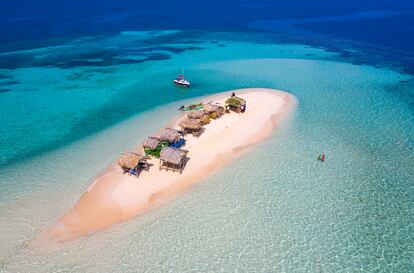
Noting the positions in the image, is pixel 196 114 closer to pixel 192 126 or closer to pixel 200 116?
pixel 200 116

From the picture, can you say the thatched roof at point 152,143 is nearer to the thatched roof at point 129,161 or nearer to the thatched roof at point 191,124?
the thatched roof at point 129,161

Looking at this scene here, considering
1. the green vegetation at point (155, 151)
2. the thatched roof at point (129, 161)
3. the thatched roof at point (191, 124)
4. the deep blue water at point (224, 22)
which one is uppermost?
the deep blue water at point (224, 22)

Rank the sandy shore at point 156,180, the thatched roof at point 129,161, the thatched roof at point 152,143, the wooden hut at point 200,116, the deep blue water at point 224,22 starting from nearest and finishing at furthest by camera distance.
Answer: the sandy shore at point 156,180 < the thatched roof at point 129,161 < the thatched roof at point 152,143 < the wooden hut at point 200,116 < the deep blue water at point 224,22

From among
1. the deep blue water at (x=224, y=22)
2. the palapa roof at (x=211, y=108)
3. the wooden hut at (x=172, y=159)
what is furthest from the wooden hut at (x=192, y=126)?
the deep blue water at (x=224, y=22)

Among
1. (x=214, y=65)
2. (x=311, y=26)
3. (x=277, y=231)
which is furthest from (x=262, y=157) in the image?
(x=311, y=26)

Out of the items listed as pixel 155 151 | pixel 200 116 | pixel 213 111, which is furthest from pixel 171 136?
pixel 213 111

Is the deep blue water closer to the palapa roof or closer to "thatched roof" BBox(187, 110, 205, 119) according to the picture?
the palapa roof
